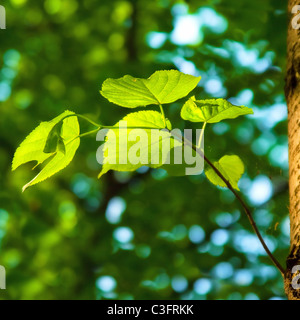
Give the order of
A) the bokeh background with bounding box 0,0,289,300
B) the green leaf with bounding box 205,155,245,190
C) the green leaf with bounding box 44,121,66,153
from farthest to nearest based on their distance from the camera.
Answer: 1. the bokeh background with bounding box 0,0,289,300
2. the green leaf with bounding box 205,155,245,190
3. the green leaf with bounding box 44,121,66,153

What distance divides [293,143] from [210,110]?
213 millimetres

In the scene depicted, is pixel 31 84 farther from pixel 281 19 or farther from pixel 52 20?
pixel 281 19

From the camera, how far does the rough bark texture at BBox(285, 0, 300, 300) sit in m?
0.59

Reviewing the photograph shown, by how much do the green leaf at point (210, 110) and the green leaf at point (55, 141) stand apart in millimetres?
184

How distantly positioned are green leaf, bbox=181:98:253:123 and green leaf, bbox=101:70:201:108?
32 millimetres

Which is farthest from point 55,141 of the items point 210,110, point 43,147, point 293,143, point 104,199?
point 104,199

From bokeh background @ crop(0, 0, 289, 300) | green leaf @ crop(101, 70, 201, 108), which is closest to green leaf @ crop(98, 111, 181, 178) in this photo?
green leaf @ crop(101, 70, 201, 108)

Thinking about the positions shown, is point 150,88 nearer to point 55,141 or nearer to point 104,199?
point 55,141

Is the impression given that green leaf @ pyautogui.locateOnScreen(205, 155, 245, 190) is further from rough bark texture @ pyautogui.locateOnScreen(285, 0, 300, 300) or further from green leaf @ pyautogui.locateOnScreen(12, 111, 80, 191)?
green leaf @ pyautogui.locateOnScreen(12, 111, 80, 191)

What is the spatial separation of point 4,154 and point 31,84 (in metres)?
0.86

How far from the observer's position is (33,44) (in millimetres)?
4172

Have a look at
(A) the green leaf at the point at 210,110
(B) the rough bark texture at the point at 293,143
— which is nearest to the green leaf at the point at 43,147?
(A) the green leaf at the point at 210,110

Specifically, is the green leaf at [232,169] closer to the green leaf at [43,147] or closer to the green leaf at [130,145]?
the green leaf at [130,145]
